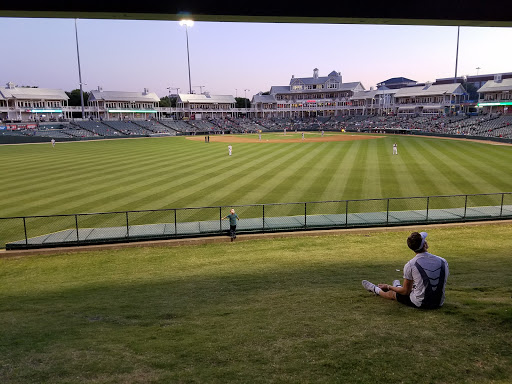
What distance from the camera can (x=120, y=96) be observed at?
4498 inches

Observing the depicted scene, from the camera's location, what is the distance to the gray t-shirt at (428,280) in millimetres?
5926

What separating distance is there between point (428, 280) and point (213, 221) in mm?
11145

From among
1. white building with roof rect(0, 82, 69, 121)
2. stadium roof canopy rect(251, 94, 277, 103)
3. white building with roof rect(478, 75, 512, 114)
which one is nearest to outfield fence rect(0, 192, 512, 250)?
white building with roof rect(478, 75, 512, 114)

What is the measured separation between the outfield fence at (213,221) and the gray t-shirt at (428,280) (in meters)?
8.64

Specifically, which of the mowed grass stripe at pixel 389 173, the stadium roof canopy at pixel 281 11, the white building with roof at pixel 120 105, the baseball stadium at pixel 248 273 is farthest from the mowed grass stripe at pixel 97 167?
the white building with roof at pixel 120 105

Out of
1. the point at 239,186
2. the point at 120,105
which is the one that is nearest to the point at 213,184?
the point at 239,186

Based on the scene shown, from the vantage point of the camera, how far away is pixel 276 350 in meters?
4.87

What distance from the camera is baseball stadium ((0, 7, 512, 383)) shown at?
4.62 meters

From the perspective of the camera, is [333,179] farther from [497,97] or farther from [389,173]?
[497,97]

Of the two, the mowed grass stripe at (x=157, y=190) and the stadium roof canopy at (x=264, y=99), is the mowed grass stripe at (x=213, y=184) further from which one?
the stadium roof canopy at (x=264, y=99)

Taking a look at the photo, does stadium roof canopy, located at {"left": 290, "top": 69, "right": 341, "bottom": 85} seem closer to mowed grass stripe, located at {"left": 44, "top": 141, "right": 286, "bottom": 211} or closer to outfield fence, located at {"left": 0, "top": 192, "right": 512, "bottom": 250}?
mowed grass stripe, located at {"left": 44, "top": 141, "right": 286, "bottom": 211}

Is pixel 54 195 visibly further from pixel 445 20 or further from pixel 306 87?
pixel 306 87

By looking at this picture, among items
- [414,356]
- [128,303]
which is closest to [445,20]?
[414,356]

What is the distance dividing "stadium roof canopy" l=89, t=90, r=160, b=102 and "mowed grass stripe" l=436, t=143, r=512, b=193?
321 feet
